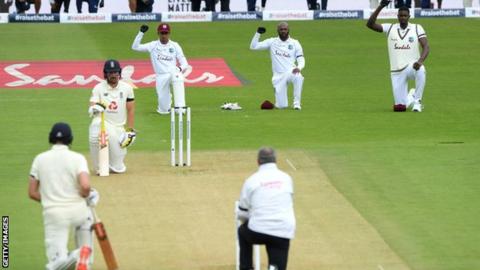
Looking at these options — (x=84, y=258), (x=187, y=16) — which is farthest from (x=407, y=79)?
(x=187, y=16)

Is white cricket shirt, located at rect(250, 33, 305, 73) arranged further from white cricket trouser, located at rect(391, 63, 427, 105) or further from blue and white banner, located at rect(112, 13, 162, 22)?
blue and white banner, located at rect(112, 13, 162, 22)

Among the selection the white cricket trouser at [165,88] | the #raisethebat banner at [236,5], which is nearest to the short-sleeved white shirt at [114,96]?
the white cricket trouser at [165,88]

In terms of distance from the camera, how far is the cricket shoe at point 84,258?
46.9 ft

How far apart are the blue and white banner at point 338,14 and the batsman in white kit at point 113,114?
23.2 metres

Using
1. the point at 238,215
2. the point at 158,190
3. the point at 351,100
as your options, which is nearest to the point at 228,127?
the point at 351,100

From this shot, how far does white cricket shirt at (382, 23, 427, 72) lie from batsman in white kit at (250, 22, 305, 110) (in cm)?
187

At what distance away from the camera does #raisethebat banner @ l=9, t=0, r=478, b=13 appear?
45.3 m

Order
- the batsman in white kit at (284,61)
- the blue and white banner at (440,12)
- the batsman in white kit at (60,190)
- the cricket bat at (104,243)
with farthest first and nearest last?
the blue and white banner at (440,12) → the batsman in white kit at (284,61) → the cricket bat at (104,243) → the batsman in white kit at (60,190)

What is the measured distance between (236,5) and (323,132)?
20363 mm

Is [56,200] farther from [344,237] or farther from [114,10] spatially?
[114,10]

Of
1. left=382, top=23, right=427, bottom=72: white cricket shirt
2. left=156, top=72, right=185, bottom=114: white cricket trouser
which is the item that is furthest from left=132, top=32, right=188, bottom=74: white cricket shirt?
left=382, top=23, right=427, bottom=72: white cricket shirt

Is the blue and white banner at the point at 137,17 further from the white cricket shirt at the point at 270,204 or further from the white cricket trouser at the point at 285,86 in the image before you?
the white cricket shirt at the point at 270,204

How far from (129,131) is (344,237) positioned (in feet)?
15.9

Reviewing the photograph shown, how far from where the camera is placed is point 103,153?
21.3 metres
